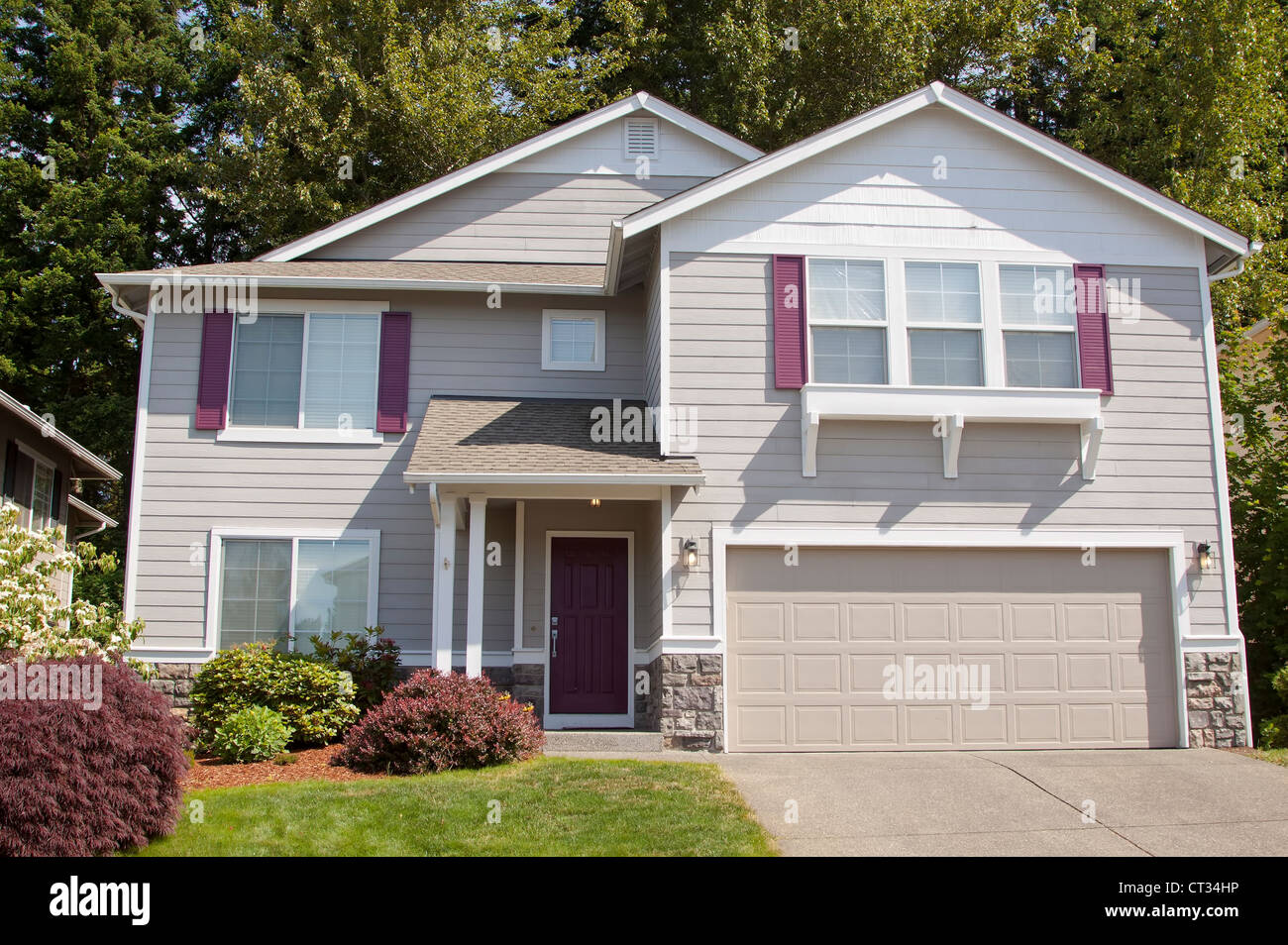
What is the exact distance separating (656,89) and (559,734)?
60.0 ft

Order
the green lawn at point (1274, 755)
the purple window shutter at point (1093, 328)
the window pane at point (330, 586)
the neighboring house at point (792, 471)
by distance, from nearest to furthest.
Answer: the green lawn at point (1274, 755) < the neighboring house at point (792, 471) < the purple window shutter at point (1093, 328) < the window pane at point (330, 586)

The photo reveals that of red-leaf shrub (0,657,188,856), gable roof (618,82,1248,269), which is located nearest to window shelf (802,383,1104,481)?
gable roof (618,82,1248,269)

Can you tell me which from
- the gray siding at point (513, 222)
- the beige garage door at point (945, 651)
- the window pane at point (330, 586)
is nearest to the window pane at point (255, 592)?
the window pane at point (330, 586)

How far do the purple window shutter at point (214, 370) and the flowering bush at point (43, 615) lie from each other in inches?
117

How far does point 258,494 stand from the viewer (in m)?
13.2

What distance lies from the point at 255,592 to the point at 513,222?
5.92 m

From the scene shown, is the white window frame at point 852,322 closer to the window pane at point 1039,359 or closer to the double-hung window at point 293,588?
the window pane at point 1039,359

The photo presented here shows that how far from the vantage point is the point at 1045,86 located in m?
24.4

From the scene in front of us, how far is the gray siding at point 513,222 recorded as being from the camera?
1523cm

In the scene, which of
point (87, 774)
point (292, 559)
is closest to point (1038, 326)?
point (292, 559)

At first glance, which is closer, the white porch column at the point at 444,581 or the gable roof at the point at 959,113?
the white porch column at the point at 444,581

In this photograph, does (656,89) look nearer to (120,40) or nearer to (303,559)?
(120,40)

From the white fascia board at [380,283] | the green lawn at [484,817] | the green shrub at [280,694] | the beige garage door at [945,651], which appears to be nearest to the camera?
the green lawn at [484,817]
